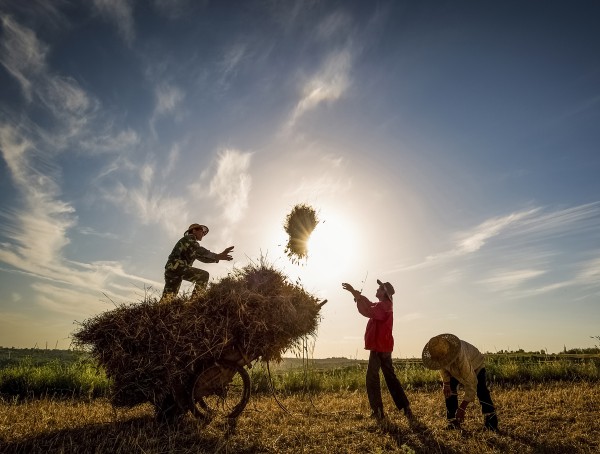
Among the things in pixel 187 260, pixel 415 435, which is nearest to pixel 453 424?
pixel 415 435

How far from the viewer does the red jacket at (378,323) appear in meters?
7.15

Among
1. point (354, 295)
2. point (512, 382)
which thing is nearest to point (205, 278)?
point (354, 295)

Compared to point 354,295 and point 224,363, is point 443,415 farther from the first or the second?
point 224,363

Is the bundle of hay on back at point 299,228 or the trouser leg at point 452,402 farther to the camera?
the bundle of hay on back at point 299,228

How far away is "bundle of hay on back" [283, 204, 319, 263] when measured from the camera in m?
9.35

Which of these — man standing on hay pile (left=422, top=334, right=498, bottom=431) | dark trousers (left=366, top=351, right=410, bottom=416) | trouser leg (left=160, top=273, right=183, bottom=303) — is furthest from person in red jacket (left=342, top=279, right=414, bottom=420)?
trouser leg (left=160, top=273, right=183, bottom=303)

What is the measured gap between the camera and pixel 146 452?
4492 mm

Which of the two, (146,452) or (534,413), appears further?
(534,413)

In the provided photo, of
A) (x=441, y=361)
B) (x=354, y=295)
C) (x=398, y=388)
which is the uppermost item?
(x=354, y=295)

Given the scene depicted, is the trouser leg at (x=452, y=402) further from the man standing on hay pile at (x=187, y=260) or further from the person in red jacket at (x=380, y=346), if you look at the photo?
the man standing on hay pile at (x=187, y=260)

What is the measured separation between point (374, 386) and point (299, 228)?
3847 millimetres

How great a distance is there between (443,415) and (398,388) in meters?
1.06

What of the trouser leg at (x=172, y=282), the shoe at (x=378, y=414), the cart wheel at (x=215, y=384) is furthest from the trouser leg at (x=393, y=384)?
the trouser leg at (x=172, y=282)

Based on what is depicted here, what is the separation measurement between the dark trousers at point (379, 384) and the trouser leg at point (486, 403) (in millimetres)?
1253
